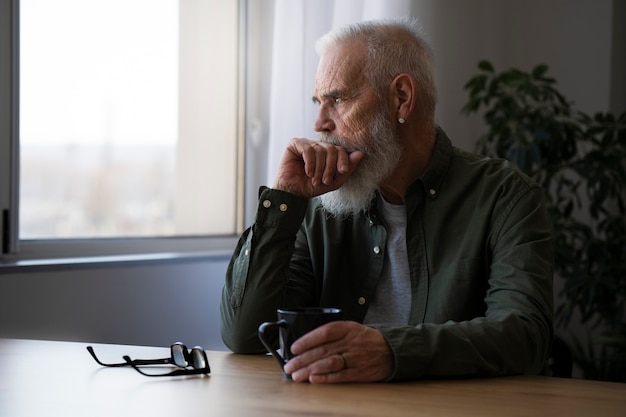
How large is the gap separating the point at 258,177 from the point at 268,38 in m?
0.52

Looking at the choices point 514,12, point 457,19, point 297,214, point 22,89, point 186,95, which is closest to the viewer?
point 297,214

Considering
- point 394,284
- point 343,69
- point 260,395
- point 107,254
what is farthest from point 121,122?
point 260,395

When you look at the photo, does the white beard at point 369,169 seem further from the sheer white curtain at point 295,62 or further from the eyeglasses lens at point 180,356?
the sheer white curtain at point 295,62

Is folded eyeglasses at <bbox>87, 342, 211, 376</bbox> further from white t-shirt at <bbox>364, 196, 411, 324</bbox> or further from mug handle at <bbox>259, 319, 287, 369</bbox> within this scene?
white t-shirt at <bbox>364, 196, 411, 324</bbox>

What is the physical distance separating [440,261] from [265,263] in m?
0.37

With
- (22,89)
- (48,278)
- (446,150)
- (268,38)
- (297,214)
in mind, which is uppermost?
(268,38)

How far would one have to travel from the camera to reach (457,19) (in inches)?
139

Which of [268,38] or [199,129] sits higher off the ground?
[268,38]

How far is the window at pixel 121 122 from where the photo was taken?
2.55 metres

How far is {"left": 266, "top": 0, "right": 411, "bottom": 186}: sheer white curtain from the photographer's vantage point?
281cm

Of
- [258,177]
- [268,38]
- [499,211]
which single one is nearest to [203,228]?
[258,177]

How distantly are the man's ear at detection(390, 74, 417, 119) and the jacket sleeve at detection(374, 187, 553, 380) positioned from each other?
330 mm

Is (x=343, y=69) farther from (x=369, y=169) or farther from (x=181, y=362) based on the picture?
(x=181, y=362)

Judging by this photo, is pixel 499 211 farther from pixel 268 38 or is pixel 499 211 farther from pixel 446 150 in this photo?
pixel 268 38
